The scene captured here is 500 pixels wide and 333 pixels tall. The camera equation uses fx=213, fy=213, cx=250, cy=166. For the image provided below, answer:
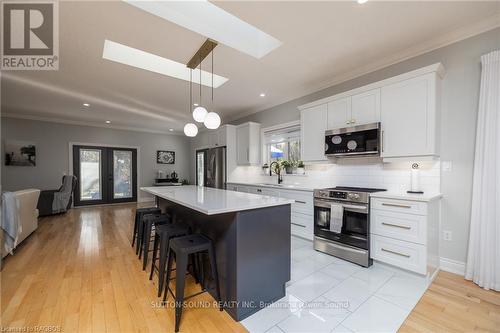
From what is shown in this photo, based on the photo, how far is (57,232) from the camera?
13.0ft

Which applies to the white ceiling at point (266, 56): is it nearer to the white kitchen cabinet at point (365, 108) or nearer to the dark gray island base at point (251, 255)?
the white kitchen cabinet at point (365, 108)

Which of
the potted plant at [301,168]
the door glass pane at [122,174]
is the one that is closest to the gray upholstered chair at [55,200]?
the door glass pane at [122,174]

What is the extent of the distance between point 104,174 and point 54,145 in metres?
1.47

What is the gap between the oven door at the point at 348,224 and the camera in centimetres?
256

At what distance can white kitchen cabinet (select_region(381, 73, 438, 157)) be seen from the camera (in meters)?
2.32

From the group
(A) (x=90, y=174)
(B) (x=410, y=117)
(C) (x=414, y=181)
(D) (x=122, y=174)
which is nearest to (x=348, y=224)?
(C) (x=414, y=181)

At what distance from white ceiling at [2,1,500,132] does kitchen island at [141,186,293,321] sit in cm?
179

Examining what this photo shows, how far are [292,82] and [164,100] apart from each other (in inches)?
106

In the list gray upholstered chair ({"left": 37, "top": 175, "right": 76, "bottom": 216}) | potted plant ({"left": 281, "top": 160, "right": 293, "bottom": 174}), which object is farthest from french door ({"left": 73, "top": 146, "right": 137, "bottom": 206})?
potted plant ({"left": 281, "top": 160, "right": 293, "bottom": 174})

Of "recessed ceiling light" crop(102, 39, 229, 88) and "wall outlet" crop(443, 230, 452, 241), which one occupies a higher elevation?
"recessed ceiling light" crop(102, 39, 229, 88)

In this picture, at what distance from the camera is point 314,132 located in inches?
136

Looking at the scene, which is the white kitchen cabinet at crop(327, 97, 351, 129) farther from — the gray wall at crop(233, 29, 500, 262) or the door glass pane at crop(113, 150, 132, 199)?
the door glass pane at crop(113, 150, 132, 199)

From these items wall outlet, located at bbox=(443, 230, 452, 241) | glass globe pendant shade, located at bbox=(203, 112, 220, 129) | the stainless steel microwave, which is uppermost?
glass globe pendant shade, located at bbox=(203, 112, 220, 129)

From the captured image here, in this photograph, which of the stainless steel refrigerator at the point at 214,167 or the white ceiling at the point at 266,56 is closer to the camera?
the white ceiling at the point at 266,56
